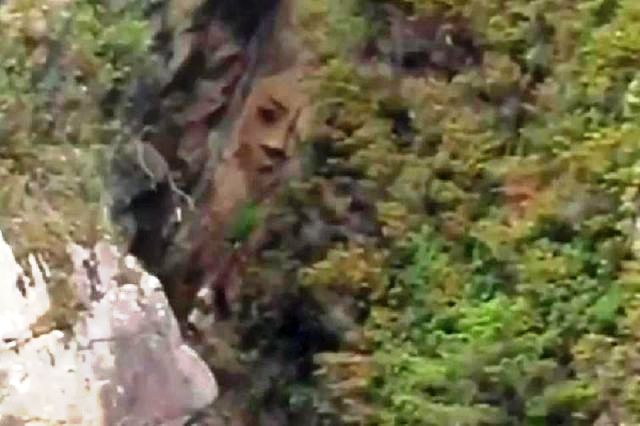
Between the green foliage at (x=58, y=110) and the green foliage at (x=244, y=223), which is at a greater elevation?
the green foliage at (x=58, y=110)

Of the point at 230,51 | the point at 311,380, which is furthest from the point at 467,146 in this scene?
the point at 230,51

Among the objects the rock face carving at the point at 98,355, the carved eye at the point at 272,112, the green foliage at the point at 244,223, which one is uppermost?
the carved eye at the point at 272,112

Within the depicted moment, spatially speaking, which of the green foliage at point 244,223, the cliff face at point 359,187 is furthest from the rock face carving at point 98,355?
the green foliage at point 244,223

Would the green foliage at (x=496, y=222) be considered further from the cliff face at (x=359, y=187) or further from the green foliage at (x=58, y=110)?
the green foliage at (x=58, y=110)

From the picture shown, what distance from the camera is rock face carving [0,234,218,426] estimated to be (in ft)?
10.0

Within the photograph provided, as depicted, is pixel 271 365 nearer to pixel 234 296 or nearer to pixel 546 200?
pixel 234 296

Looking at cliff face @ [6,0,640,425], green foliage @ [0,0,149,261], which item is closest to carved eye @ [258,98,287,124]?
cliff face @ [6,0,640,425]

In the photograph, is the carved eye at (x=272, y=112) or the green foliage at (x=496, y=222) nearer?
the green foliage at (x=496, y=222)

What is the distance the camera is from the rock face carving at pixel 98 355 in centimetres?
305

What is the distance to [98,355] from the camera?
311 centimetres

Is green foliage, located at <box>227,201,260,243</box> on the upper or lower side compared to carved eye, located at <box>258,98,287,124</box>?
lower

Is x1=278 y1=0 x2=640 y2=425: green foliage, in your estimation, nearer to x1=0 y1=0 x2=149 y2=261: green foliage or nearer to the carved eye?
the carved eye

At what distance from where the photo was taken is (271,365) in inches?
123

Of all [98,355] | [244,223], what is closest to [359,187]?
[244,223]
